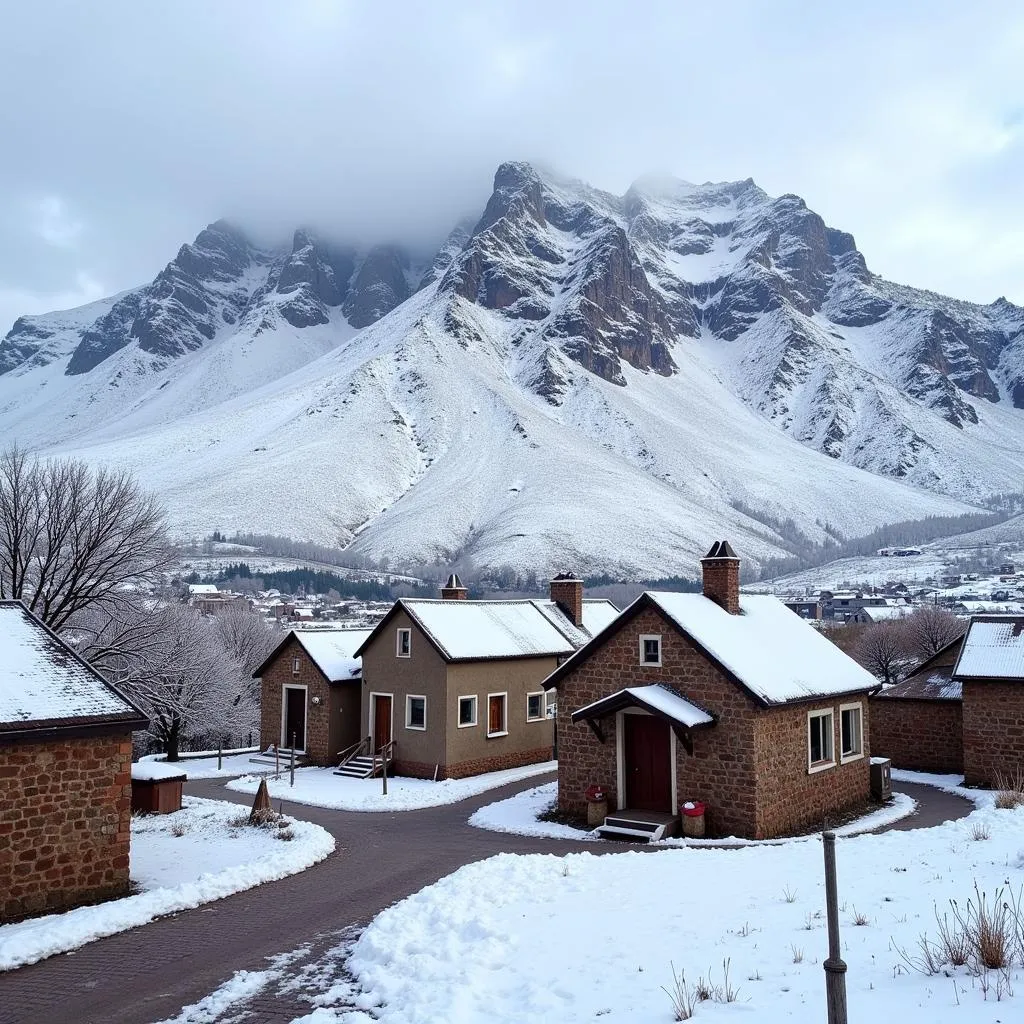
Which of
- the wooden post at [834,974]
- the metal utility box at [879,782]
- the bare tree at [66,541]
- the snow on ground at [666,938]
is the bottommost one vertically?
the metal utility box at [879,782]

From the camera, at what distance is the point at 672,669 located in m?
20.7

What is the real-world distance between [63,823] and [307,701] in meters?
18.9

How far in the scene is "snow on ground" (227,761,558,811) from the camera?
2403cm

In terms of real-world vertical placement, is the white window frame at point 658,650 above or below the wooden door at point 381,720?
above

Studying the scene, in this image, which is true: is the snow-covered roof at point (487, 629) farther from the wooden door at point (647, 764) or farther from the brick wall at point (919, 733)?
the brick wall at point (919, 733)

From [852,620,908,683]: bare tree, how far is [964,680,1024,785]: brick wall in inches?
1329

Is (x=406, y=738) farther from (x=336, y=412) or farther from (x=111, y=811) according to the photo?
(x=336, y=412)

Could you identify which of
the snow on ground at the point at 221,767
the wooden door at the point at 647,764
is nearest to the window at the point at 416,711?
the snow on ground at the point at 221,767

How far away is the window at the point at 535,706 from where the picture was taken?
31.3 meters

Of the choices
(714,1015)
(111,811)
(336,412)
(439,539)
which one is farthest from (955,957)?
(336,412)

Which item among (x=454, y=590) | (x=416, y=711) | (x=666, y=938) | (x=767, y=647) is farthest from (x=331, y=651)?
(x=666, y=938)

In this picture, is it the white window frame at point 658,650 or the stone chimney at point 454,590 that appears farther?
the stone chimney at point 454,590

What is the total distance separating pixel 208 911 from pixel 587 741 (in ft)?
34.6

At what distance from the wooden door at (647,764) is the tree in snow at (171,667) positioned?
1370 centimetres
